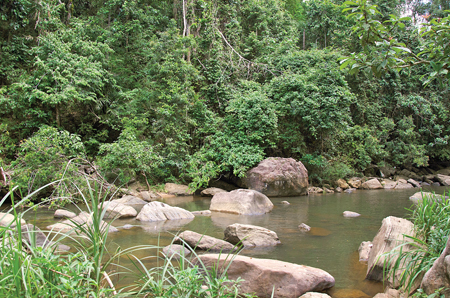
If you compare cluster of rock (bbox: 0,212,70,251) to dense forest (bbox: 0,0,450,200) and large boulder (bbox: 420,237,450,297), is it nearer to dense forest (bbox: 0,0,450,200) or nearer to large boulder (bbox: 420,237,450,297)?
large boulder (bbox: 420,237,450,297)

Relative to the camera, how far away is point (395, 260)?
364 cm

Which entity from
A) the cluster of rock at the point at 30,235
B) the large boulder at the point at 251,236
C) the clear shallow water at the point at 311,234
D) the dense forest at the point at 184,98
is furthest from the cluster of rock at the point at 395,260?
the dense forest at the point at 184,98

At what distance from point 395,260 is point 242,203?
5.40m

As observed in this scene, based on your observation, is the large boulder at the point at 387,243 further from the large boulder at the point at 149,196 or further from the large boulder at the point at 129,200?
the large boulder at the point at 149,196

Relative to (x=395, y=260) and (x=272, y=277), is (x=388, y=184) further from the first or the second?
(x=272, y=277)

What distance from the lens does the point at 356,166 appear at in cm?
1772

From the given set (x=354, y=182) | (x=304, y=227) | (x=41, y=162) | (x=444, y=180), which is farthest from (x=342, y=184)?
(x=41, y=162)

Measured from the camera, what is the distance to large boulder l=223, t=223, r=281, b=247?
217 inches

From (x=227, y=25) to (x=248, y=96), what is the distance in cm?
526

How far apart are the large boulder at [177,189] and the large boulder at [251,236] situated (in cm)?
696


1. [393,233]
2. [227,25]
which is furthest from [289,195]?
[227,25]

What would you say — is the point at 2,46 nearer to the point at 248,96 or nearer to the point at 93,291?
the point at 248,96

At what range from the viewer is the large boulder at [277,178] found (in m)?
12.2

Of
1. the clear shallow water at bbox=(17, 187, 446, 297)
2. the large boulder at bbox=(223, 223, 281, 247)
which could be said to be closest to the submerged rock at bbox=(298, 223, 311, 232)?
the clear shallow water at bbox=(17, 187, 446, 297)
